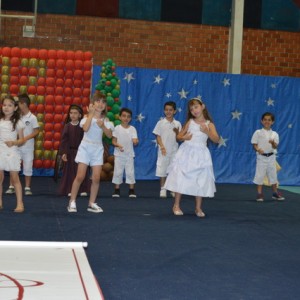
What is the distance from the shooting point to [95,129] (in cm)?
773

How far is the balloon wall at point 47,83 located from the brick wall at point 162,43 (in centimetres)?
120

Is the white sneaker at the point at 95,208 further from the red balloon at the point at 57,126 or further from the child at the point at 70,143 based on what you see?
the red balloon at the point at 57,126

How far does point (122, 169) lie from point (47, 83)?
324 cm

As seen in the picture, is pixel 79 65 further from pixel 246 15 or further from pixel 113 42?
pixel 246 15

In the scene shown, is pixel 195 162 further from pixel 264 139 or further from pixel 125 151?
pixel 264 139

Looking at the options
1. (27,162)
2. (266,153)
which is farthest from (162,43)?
(27,162)

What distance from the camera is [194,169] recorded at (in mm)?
7828

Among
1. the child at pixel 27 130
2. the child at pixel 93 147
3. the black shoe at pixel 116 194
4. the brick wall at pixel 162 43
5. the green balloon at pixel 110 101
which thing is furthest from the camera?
the brick wall at pixel 162 43

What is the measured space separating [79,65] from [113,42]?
198 centimetres

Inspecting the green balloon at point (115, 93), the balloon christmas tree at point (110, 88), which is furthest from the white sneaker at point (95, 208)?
the green balloon at point (115, 93)

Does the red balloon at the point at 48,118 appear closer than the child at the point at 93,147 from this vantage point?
No

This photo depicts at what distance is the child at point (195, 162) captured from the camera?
7.80m

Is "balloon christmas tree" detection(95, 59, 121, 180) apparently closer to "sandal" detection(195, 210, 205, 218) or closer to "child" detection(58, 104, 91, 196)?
"child" detection(58, 104, 91, 196)

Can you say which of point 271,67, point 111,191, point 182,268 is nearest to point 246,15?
point 271,67
